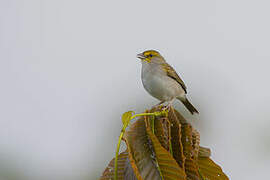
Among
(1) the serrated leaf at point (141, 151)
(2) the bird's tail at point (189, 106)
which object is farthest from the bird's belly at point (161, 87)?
(1) the serrated leaf at point (141, 151)

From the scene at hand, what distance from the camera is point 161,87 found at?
342cm

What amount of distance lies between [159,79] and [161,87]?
0.36ft

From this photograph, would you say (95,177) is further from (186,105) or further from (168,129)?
(168,129)

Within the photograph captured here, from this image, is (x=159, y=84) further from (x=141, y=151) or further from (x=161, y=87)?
(x=141, y=151)

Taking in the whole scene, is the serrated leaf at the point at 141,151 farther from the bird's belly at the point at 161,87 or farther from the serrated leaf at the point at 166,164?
the bird's belly at the point at 161,87

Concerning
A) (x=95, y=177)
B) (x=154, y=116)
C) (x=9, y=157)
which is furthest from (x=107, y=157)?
(x=154, y=116)

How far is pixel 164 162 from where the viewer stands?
1.45 m

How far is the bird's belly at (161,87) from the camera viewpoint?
3355 mm

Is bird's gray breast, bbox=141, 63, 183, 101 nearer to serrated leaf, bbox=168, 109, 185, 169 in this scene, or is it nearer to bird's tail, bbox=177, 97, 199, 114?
bird's tail, bbox=177, 97, 199, 114

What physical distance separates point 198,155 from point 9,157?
1619mm

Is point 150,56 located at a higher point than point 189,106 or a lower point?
higher

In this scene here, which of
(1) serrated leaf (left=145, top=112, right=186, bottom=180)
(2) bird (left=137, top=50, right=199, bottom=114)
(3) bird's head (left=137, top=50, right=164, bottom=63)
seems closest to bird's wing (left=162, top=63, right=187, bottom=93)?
(2) bird (left=137, top=50, right=199, bottom=114)

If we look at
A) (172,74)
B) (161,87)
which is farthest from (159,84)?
(172,74)

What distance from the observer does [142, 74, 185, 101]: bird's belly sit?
336 centimetres
